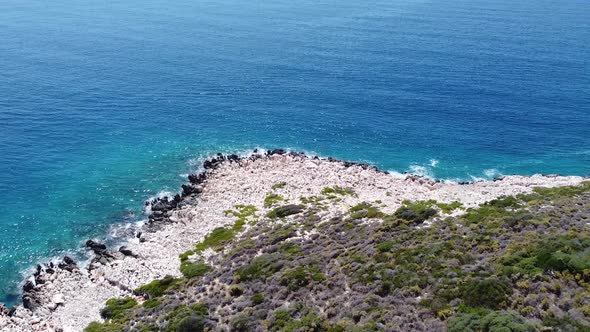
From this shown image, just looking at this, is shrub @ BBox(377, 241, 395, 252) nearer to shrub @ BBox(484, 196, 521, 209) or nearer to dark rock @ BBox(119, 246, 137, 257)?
shrub @ BBox(484, 196, 521, 209)

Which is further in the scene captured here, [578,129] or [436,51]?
[436,51]

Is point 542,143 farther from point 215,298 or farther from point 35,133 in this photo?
point 35,133

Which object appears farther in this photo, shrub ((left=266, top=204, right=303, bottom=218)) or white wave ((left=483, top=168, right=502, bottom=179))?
white wave ((left=483, top=168, right=502, bottom=179))

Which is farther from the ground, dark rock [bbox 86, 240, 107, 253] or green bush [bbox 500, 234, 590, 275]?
green bush [bbox 500, 234, 590, 275]

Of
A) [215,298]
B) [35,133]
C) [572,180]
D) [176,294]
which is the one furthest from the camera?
[35,133]

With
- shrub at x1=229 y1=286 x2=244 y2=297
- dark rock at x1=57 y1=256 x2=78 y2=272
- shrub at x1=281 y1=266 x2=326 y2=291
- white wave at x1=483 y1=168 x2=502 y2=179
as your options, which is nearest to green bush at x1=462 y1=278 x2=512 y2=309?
shrub at x1=281 y1=266 x2=326 y2=291

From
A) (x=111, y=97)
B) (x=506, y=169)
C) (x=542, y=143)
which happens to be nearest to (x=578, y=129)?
(x=542, y=143)

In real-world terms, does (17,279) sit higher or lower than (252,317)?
lower

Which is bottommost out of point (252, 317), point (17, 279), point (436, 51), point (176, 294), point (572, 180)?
point (17, 279)

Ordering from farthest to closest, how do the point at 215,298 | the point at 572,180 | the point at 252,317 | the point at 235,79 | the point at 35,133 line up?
1. the point at 235,79
2. the point at 35,133
3. the point at 572,180
4. the point at 215,298
5. the point at 252,317
